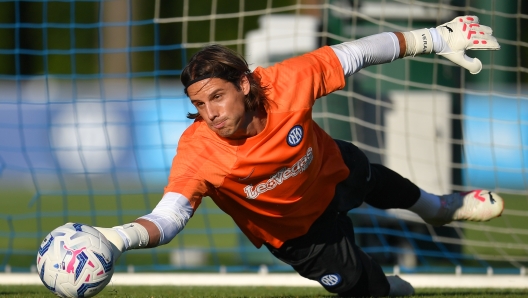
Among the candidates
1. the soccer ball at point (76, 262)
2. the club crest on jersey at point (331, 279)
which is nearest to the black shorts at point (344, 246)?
the club crest on jersey at point (331, 279)

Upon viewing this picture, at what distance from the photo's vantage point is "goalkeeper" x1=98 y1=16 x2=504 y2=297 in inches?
152

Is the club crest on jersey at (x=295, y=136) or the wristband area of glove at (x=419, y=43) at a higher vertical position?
the wristband area of glove at (x=419, y=43)

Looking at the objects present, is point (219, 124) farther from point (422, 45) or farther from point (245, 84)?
point (422, 45)

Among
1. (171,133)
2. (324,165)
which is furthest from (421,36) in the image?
(171,133)

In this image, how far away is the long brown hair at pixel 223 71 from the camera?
388 centimetres

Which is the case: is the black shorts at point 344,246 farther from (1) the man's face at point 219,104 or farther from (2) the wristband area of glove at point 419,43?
(1) the man's face at point 219,104

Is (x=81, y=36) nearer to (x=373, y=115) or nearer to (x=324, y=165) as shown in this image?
(x=373, y=115)

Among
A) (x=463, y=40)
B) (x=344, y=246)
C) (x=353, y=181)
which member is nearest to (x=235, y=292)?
(x=344, y=246)

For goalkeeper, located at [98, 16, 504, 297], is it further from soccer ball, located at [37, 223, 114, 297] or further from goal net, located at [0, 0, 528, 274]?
goal net, located at [0, 0, 528, 274]

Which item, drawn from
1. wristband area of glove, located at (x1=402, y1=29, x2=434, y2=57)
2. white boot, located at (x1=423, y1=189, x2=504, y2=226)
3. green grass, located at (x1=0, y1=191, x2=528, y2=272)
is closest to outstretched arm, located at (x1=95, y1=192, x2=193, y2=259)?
wristband area of glove, located at (x1=402, y1=29, x2=434, y2=57)

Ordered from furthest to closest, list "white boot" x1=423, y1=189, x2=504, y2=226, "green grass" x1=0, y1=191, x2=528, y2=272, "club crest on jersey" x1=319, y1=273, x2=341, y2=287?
"green grass" x1=0, y1=191, x2=528, y2=272 < "white boot" x1=423, y1=189, x2=504, y2=226 < "club crest on jersey" x1=319, y1=273, x2=341, y2=287

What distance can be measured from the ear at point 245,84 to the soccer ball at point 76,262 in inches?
46.8

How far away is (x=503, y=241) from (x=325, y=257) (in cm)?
591

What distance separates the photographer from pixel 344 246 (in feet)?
15.7
